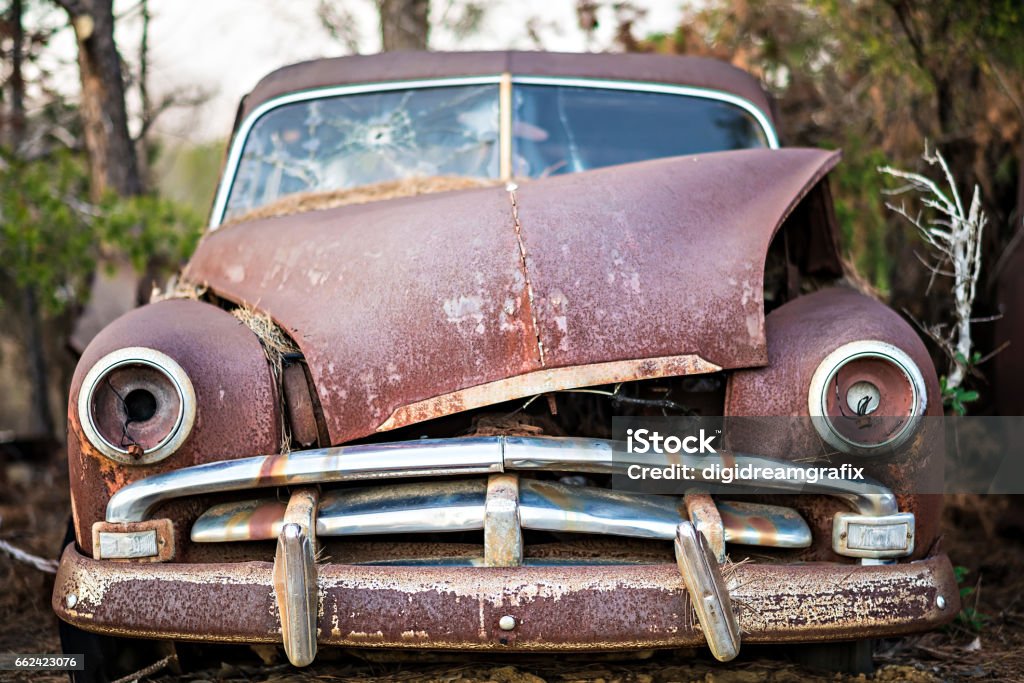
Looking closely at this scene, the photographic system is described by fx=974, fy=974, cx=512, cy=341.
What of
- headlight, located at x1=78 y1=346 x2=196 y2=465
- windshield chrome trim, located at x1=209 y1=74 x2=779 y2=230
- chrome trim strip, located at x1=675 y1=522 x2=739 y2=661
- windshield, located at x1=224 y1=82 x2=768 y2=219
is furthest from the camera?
windshield chrome trim, located at x1=209 y1=74 x2=779 y2=230

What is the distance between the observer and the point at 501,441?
210cm

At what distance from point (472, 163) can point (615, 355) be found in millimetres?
1319

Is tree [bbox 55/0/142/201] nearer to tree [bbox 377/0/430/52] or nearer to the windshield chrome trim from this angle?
tree [bbox 377/0/430/52]

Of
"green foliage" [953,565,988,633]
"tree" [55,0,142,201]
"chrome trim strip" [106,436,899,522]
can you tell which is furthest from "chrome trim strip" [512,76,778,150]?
"tree" [55,0,142,201]

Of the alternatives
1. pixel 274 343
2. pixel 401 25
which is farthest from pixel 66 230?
pixel 274 343

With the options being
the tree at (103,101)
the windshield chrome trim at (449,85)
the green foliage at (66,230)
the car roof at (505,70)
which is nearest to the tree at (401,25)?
the tree at (103,101)

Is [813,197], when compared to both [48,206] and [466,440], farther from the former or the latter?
[48,206]

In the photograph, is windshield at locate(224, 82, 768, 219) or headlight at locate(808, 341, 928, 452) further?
windshield at locate(224, 82, 768, 219)

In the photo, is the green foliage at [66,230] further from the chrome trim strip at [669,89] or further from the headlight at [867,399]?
the headlight at [867,399]

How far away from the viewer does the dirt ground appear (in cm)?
234

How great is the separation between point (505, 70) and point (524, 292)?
5.02ft

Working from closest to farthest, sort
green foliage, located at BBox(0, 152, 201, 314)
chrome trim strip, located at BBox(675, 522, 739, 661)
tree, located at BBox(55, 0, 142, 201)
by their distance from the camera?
chrome trim strip, located at BBox(675, 522, 739, 661), green foliage, located at BBox(0, 152, 201, 314), tree, located at BBox(55, 0, 142, 201)

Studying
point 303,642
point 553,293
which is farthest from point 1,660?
point 553,293

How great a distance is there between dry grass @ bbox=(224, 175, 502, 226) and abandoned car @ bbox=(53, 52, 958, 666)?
51 centimetres
